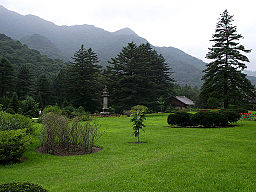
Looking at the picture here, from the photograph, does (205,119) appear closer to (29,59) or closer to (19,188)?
(19,188)

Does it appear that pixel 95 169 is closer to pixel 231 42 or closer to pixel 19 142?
pixel 19 142

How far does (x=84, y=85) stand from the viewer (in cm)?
3797

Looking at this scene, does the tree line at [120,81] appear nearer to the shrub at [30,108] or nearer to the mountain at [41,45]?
the shrub at [30,108]

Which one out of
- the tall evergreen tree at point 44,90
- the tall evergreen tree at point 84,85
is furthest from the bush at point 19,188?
the tall evergreen tree at point 44,90

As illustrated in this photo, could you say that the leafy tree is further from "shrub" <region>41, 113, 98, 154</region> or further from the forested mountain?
"shrub" <region>41, 113, 98, 154</region>

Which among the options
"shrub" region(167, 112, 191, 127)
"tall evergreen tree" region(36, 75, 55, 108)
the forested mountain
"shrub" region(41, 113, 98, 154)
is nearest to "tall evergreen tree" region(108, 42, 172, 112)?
"tall evergreen tree" region(36, 75, 55, 108)

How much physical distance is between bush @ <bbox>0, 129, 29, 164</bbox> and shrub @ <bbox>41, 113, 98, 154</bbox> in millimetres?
1337

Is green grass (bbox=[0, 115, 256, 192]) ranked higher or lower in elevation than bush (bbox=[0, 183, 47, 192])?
lower

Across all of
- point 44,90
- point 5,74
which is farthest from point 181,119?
point 44,90

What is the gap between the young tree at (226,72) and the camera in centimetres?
2542

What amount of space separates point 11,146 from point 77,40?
13816 cm

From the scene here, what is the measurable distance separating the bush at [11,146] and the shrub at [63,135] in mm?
1337

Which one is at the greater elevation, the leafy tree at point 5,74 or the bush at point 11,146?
the leafy tree at point 5,74

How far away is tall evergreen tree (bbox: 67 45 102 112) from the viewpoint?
37.8 metres
